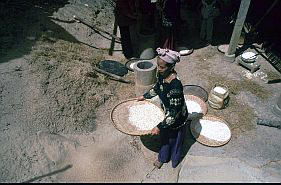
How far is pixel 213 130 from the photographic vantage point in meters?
6.42

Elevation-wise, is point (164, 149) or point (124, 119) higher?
point (124, 119)

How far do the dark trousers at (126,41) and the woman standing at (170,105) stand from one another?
3412 mm

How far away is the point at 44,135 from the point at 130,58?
413 cm

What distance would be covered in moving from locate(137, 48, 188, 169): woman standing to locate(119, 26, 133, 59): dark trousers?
3.41 meters

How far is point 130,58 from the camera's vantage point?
9016mm

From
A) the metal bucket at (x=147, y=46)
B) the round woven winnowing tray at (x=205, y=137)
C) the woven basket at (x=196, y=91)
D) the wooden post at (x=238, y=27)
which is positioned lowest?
the round woven winnowing tray at (x=205, y=137)

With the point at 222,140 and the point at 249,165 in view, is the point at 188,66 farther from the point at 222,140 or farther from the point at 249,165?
the point at 249,165

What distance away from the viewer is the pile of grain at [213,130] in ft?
20.6

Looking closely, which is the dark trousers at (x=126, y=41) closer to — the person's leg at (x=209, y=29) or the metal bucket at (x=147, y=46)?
the metal bucket at (x=147, y=46)

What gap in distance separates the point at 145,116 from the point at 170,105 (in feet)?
4.15

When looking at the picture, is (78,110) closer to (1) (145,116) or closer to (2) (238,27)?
(1) (145,116)

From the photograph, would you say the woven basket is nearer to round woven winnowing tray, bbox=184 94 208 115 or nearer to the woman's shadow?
round woven winnowing tray, bbox=184 94 208 115

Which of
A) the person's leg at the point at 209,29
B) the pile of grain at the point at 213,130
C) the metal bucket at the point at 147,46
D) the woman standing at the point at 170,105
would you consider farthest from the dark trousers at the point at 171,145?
the person's leg at the point at 209,29

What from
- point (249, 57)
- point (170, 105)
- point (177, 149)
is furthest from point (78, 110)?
point (249, 57)
